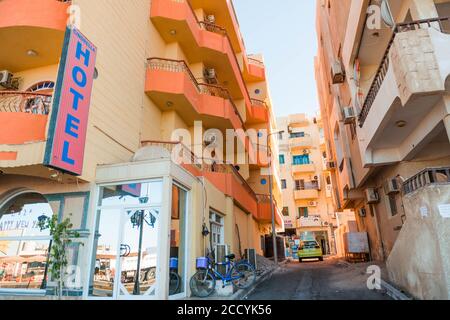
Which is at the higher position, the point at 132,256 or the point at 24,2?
the point at 24,2

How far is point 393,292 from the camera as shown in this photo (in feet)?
25.0

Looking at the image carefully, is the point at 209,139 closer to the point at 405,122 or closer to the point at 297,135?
the point at 405,122

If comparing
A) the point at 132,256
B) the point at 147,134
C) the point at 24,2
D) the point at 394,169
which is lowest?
the point at 132,256

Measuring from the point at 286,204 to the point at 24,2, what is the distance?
36.3 metres

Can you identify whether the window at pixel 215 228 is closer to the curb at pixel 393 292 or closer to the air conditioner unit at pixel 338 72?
the curb at pixel 393 292

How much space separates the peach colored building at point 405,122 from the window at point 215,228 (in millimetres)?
5953

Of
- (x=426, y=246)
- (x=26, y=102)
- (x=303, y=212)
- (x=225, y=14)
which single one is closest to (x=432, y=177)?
(x=426, y=246)

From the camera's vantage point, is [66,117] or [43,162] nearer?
[43,162]

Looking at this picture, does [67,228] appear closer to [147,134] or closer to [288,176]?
[147,134]

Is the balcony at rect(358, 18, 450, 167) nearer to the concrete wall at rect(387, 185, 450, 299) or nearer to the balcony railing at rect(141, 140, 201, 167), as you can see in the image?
the concrete wall at rect(387, 185, 450, 299)

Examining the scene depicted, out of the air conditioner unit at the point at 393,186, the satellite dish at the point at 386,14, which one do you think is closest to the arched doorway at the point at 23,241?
the satellite dish at the point at 386,14

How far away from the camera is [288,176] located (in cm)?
4259

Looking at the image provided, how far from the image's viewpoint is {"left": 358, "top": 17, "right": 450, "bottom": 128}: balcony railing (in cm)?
743

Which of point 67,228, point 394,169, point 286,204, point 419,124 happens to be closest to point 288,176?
point 286,204
